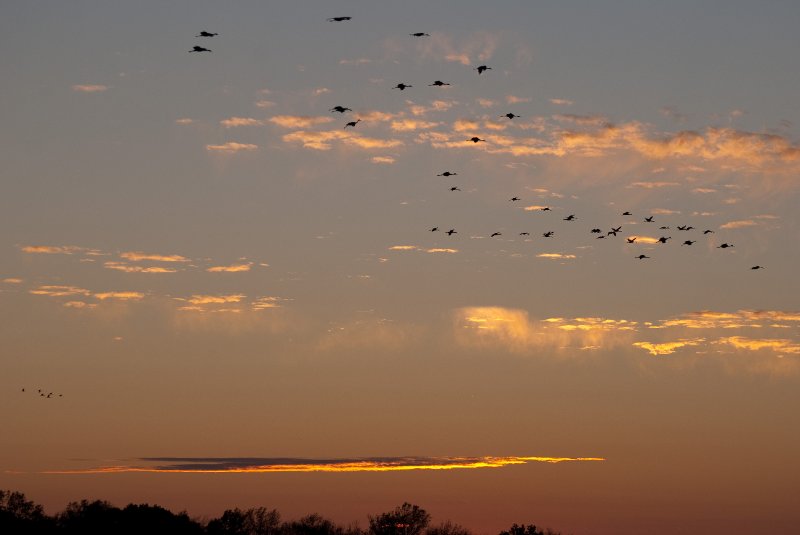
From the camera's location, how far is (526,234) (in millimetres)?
114875

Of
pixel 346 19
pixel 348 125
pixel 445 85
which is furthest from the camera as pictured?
pixel 348 125

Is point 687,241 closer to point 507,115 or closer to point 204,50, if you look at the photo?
point 507,115

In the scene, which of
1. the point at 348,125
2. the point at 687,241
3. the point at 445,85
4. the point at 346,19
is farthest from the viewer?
the point at 687,241

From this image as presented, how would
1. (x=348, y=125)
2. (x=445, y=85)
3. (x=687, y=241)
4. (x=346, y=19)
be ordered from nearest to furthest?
(x=346, y=19) → (x=445, y=85) → (x=348, y=125) → (x=687, y=241)

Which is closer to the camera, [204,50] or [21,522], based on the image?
[204,50]

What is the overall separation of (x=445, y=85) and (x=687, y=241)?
37.2m

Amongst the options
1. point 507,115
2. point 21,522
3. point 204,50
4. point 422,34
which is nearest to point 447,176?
point 507,115

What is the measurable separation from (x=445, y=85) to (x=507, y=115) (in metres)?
8.31

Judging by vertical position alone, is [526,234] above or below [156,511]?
above

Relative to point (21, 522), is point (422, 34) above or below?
above

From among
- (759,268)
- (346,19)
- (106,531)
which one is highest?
(346,19)

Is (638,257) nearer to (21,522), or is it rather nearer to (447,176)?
(447,176)

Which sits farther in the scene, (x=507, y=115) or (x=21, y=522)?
(x=21, y=522)

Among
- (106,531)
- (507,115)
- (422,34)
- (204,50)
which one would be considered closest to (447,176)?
(507,115)
